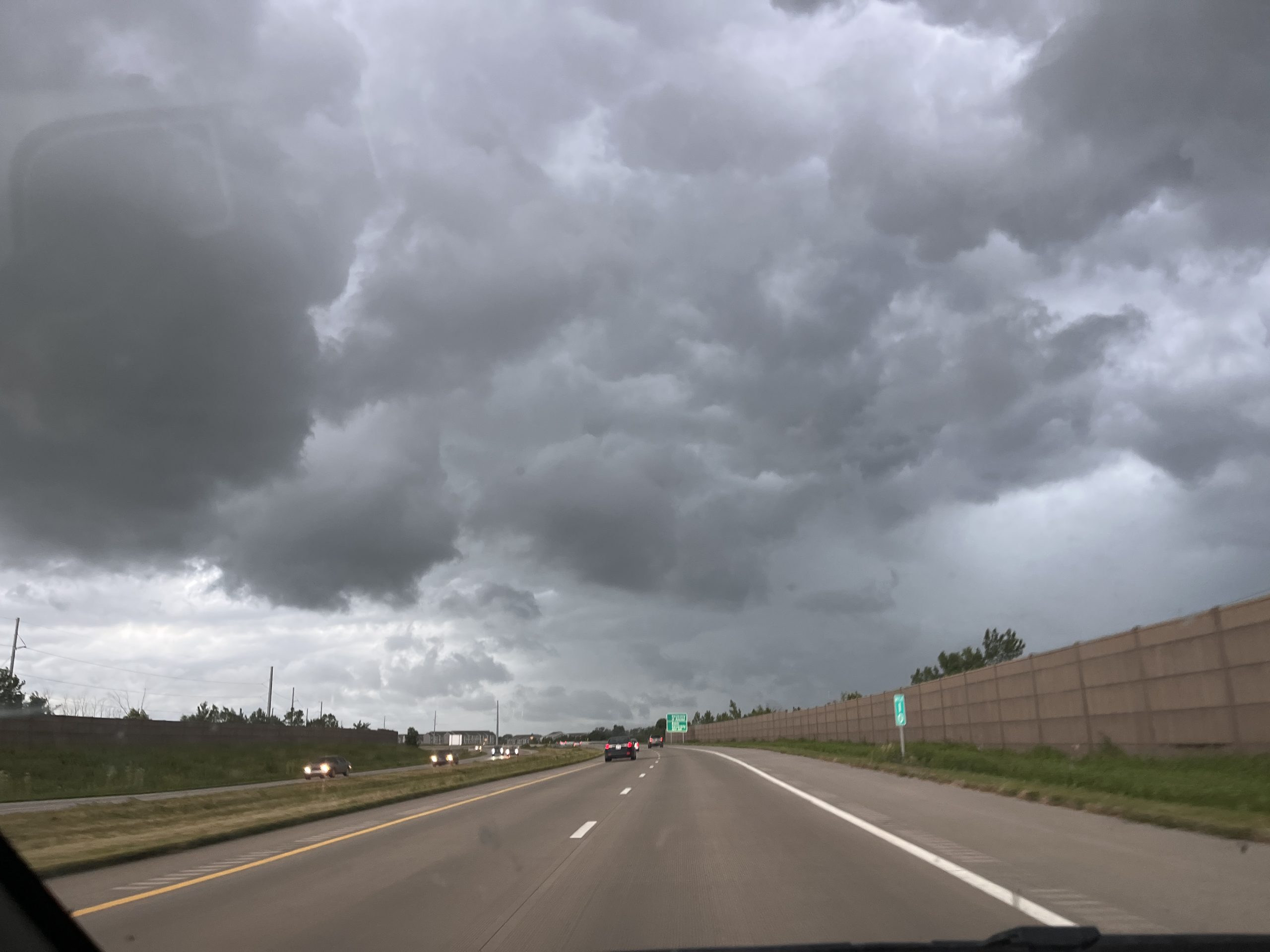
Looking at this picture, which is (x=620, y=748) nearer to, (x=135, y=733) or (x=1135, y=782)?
(x=135, y=733)

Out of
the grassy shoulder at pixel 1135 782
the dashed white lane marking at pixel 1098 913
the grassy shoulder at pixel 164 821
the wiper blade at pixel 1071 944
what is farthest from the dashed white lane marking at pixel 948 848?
the grassy shoulder at pixel 164 821

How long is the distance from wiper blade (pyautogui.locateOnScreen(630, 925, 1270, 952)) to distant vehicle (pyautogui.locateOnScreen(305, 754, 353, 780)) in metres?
54.6

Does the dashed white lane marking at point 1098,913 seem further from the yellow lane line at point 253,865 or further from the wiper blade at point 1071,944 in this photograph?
the yellow lane line at point 253,865

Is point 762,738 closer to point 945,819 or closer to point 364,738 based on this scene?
point 364,738

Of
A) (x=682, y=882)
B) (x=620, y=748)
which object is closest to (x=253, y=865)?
(x=682, y=882)

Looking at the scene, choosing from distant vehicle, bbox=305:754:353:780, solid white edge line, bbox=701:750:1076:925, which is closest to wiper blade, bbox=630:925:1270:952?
solid white edge line, bbox=701:750:1076:925

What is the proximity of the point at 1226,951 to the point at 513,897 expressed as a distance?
6267 millimetres

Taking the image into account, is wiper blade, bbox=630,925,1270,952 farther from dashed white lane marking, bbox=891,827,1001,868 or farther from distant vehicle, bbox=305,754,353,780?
distant vehicle, bbox=305,754,353,780

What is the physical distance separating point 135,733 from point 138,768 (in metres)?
11.2

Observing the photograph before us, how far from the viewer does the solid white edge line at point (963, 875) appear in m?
7.67

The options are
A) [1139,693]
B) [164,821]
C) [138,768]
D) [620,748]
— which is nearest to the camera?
[164,821]

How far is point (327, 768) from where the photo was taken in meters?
56.5

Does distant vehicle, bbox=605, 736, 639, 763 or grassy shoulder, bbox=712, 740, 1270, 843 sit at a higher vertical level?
grassy shoulder, bbox=712, 740, 1270, 843

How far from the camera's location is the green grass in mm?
41125
